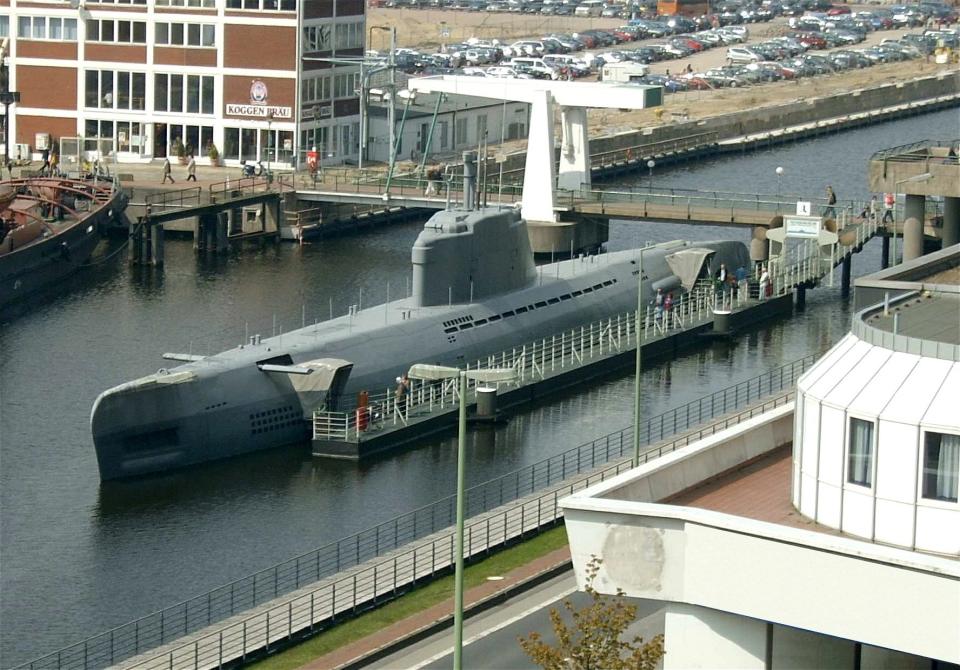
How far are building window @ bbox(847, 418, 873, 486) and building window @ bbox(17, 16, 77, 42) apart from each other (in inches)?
2877

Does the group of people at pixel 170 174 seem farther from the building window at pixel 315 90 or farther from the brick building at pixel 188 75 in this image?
the building window at pixel 315 90

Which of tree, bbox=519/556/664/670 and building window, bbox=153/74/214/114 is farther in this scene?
building window, bbox=153/74/214/114

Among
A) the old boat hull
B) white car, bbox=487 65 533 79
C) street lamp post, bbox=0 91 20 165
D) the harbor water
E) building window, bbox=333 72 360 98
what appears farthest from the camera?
white car, bbox=487 65 533 79

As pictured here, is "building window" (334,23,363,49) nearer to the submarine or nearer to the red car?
the submarine

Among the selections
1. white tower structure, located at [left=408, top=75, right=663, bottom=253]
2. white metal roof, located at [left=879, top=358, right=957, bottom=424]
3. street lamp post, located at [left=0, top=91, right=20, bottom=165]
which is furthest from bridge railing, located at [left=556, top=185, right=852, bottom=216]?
white metal roof, located at [left=879, top=358, right=957, bottom=424]

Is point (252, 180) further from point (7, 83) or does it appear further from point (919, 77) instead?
point (919, 77)

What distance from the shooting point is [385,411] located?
170ft

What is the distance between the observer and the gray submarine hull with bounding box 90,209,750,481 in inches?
1871

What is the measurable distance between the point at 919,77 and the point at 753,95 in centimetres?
1621

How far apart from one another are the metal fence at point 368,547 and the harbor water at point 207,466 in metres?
0.63

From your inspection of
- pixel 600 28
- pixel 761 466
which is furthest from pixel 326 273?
pixel 600 28

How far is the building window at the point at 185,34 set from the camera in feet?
297

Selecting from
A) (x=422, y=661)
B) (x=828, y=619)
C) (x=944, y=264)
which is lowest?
(x=422, y=661)

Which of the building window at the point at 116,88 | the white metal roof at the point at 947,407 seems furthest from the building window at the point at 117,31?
the white metal roof at the point at 947,407
